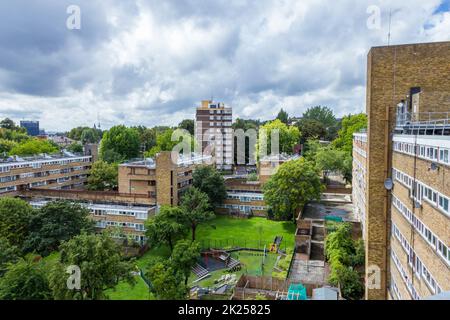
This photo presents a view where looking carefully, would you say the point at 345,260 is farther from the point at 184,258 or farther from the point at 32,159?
the point at 32,159

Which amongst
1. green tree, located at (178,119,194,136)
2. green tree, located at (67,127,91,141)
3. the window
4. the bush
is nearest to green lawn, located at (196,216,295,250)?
the bush

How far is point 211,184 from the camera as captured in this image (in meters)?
36.6

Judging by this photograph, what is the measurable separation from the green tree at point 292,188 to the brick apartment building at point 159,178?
10.00 metres

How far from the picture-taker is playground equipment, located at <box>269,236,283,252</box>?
2788 centimetres

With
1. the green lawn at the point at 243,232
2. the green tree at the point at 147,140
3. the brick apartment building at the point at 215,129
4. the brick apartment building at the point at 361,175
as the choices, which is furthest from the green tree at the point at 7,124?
the brick apartment building at the point at 361,175

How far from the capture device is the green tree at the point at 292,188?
31.8 metres

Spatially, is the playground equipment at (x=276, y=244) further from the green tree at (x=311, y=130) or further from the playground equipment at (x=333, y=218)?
the green tree at (x=311, y=130)

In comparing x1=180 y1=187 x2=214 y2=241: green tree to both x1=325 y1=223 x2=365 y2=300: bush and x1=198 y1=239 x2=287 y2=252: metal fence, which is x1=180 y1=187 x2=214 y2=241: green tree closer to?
x1=198 y1=239 x2=287 y2=252: metal fence

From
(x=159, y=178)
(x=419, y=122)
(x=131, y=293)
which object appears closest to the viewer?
(x=419, y=122)

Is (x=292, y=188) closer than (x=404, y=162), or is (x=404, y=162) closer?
(x=404, y=162)

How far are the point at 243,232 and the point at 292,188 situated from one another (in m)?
6.54

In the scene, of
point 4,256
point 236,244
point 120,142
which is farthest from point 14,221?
point 120,142
